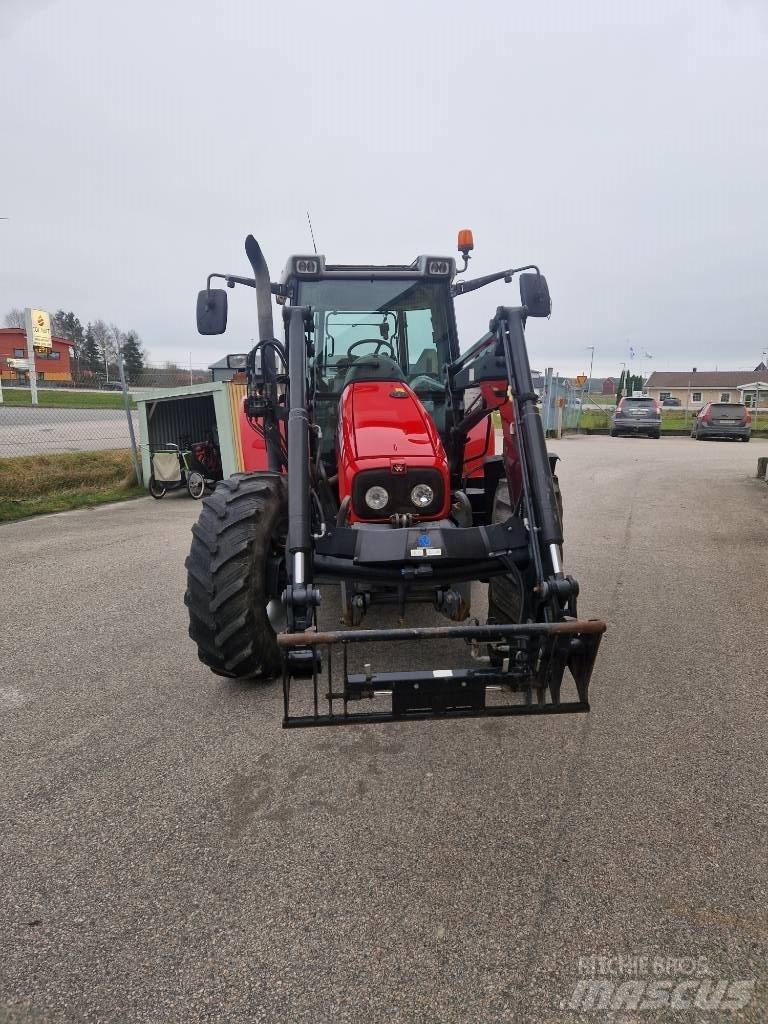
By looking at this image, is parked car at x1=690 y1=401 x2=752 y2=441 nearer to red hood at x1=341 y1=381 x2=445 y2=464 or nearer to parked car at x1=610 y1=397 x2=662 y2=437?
parked car at x1=610 y1=397 x2=662 y2=437

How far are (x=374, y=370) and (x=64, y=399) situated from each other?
80.2 ft

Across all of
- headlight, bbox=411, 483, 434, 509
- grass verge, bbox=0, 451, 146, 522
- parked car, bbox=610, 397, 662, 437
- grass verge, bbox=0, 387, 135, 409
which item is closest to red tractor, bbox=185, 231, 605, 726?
headlight, bbox=411, 483, 434, 509

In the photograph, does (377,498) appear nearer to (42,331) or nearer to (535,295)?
(535,295)

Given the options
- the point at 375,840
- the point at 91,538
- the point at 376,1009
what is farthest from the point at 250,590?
the point at 91,538

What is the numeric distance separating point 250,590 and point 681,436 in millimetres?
25072

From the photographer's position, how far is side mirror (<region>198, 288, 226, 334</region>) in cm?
441

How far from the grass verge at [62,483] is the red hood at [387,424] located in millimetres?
6842

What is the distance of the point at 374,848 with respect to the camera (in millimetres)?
2352

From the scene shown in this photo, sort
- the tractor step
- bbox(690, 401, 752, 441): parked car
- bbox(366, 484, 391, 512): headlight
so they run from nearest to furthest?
1. the tractor step
2. bbox(366, 484, 391, 512): headlight
3. bbox(690, 401, 752, 441): parked car

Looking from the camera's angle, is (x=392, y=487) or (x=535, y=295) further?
(x=535, y=295)

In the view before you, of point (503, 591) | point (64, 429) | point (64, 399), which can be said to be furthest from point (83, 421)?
point (503, 591)

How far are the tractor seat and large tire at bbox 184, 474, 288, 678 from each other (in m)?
1.35

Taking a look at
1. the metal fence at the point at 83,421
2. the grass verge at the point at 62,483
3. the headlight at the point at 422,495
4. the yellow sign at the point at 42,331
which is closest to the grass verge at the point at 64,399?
the metal fence at the point at 83,421

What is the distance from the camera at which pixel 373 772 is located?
9.23 ft
